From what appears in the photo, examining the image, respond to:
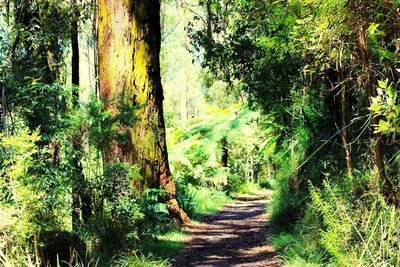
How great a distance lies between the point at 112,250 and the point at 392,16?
14.8ft

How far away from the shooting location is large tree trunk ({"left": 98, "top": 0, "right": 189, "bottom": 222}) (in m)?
8.62

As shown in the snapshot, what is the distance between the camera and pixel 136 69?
28.7 ft

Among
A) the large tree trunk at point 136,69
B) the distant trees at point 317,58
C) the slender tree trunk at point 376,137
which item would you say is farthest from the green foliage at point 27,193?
the slender tree trunk at point 376,137

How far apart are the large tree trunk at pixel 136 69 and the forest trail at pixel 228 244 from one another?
1.11m

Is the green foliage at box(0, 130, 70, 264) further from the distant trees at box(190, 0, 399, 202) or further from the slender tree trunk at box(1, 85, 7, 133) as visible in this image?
the distant trees at box(190, 0, 399, 202)

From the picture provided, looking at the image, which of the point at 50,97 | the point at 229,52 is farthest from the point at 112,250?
the point at 229,52

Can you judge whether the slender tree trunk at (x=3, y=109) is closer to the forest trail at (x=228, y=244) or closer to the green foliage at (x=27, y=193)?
the green foliage at (x=27, y=193)

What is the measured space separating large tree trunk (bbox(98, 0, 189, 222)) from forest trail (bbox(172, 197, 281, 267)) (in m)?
1.11

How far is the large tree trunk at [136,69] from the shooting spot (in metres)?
8.62

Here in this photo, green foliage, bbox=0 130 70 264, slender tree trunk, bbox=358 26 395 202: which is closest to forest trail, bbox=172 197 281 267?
green foliage, bbox=0 130 70 264

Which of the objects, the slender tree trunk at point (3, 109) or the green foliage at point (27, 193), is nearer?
the green foliage at point (27, 193)

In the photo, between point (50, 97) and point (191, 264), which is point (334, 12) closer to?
point (50, 97)

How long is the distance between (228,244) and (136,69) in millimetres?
3604

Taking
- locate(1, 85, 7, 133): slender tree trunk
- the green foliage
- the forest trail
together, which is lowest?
the forest trail
